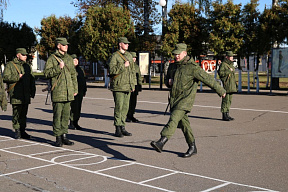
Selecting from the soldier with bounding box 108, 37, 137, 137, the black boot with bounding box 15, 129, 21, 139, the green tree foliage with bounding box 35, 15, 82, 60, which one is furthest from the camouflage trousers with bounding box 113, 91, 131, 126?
the green tree foliage with bounding box 35, 15, 82, 60

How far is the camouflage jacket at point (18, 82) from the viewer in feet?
30.7

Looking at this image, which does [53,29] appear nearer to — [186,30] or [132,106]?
[186,30]

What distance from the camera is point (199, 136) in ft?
31.6

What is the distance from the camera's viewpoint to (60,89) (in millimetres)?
8352

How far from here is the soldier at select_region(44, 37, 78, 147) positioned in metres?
8.30

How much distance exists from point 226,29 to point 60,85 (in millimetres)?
16964

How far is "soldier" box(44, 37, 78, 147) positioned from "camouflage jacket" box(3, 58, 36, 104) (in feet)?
4.19

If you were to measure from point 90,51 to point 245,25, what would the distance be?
11974 mm

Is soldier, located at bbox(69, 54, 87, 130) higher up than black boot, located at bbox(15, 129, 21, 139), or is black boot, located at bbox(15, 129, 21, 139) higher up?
soldier, located at bbox(69, 54, 87, 130)

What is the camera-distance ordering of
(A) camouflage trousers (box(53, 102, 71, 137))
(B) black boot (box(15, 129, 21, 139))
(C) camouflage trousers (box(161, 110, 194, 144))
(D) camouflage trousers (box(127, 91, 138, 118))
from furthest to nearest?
(D) camouflage trousers (box(127, 91, 138, 118))
(B) black boot (box(15, 129, 21, 139))
(A) camouflage trousers (box(53, 102, 71, 137))
(C) camouflage trousers (box(161, 110, 194, 144))

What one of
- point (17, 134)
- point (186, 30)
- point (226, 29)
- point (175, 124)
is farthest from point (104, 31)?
point (175, 124)

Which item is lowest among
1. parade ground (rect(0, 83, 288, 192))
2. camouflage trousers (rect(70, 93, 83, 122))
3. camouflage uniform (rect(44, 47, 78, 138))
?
parade ground (rect(0, 83, 288, 192))

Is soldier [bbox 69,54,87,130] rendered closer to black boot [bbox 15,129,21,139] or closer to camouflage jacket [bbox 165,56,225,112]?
black boot [bbox 15,129,21,139]

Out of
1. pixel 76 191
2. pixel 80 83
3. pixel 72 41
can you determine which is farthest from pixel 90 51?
pixel 76 191
